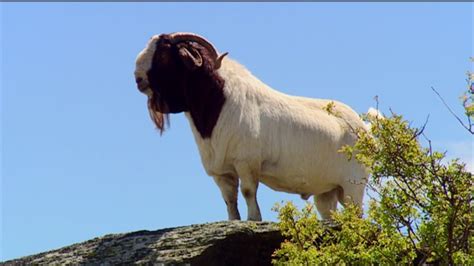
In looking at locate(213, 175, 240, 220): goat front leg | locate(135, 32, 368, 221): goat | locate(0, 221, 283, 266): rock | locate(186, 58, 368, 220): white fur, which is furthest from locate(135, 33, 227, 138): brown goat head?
locate(0, 221, 283, 266): rock

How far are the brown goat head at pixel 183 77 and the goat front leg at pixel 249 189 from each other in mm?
698

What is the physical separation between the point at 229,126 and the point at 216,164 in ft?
1.77

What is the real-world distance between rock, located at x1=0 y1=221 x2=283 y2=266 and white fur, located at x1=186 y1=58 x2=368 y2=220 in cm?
143

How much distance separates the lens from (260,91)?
51.9 ft

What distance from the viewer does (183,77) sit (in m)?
15.4

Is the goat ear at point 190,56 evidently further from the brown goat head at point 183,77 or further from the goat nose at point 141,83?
the goat nose at point 141,83

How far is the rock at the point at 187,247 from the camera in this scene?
13297 millimetres

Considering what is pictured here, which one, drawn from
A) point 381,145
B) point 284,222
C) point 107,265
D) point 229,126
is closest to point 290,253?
point 284,222

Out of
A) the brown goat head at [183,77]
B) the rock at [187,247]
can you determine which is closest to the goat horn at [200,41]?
the brown goat head at [183,77]

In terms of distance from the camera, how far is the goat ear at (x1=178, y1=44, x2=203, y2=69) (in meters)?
15.3

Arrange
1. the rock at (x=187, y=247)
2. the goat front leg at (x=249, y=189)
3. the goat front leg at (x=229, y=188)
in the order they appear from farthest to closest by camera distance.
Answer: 1. the goat front leg at (x=229, y=188)
2. the goat front leg at (x=249, y=189)
3. the rock at (x=187, y=247)

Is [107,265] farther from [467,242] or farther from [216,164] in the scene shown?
[467,242]

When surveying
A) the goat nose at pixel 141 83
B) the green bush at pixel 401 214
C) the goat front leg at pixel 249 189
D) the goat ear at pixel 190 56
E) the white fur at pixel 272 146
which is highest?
the goat ear at pixel 190 56

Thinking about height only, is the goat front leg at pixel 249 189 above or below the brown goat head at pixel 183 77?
below
